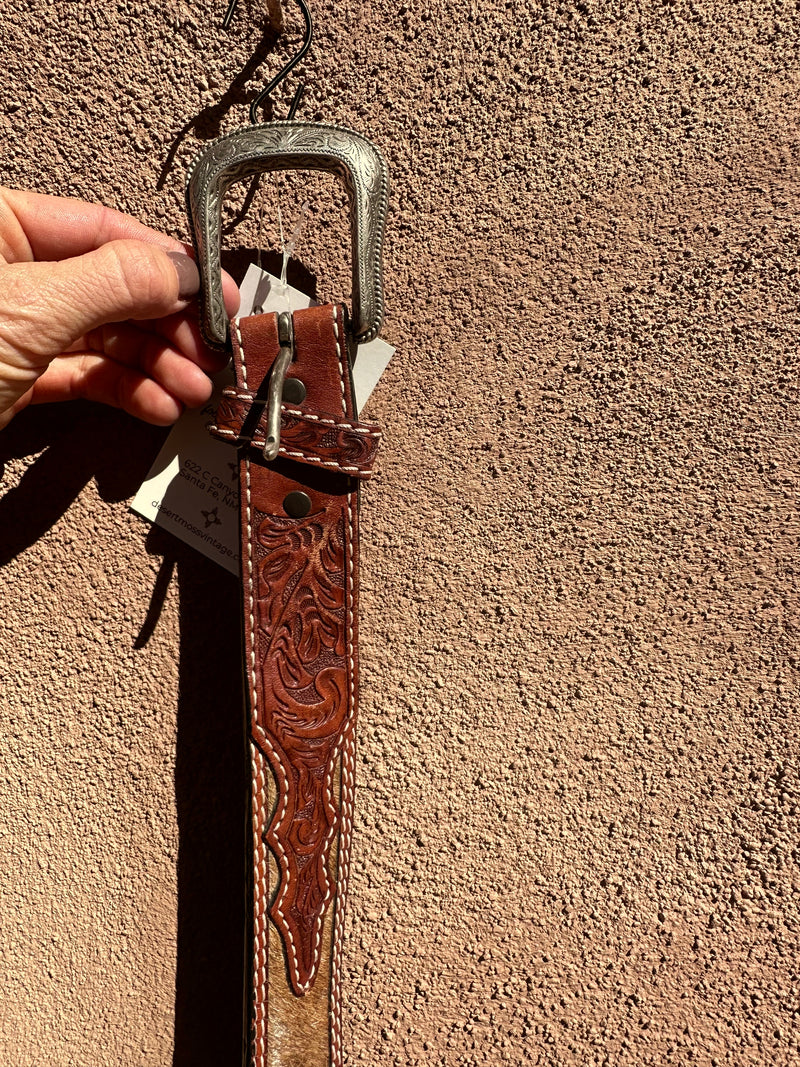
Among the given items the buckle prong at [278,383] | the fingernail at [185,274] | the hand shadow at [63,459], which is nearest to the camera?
the buckle prong at [278,383]

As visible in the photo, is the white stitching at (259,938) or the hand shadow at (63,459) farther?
the hand shadow at (63,459)

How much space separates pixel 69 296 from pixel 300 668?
46 centimetres


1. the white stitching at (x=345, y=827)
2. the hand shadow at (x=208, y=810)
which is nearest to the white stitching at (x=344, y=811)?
the white stitching at (x=345, y=827)

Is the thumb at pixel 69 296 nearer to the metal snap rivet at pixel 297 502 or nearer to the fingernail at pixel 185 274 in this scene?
the fingernail at pixel 185 274

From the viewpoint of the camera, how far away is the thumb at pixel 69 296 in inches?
25.7

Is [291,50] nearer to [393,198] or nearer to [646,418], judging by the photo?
[393,198]

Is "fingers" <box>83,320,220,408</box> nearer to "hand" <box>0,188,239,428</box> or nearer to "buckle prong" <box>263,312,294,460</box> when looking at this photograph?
"hand" <box>0,188,239,428</box>

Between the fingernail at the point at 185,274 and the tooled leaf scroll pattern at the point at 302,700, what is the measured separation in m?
0.26

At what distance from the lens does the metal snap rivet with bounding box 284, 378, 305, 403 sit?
695 millimetres

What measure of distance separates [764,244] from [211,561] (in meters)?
0.77

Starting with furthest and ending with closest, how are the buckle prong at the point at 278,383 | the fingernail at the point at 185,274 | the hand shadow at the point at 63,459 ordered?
the hand shadow at the point at 63,459 < the fingernail at the point at 185,274 < the buckle prong at the point at 278,383

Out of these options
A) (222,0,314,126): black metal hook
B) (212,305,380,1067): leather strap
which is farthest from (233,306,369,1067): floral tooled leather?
(222,0,314,126): black metal hook

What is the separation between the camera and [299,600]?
2.34 ft

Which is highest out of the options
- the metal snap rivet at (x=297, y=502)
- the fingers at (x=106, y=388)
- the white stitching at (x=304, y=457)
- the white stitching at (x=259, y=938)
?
the fingers at (x=106, y=388)
